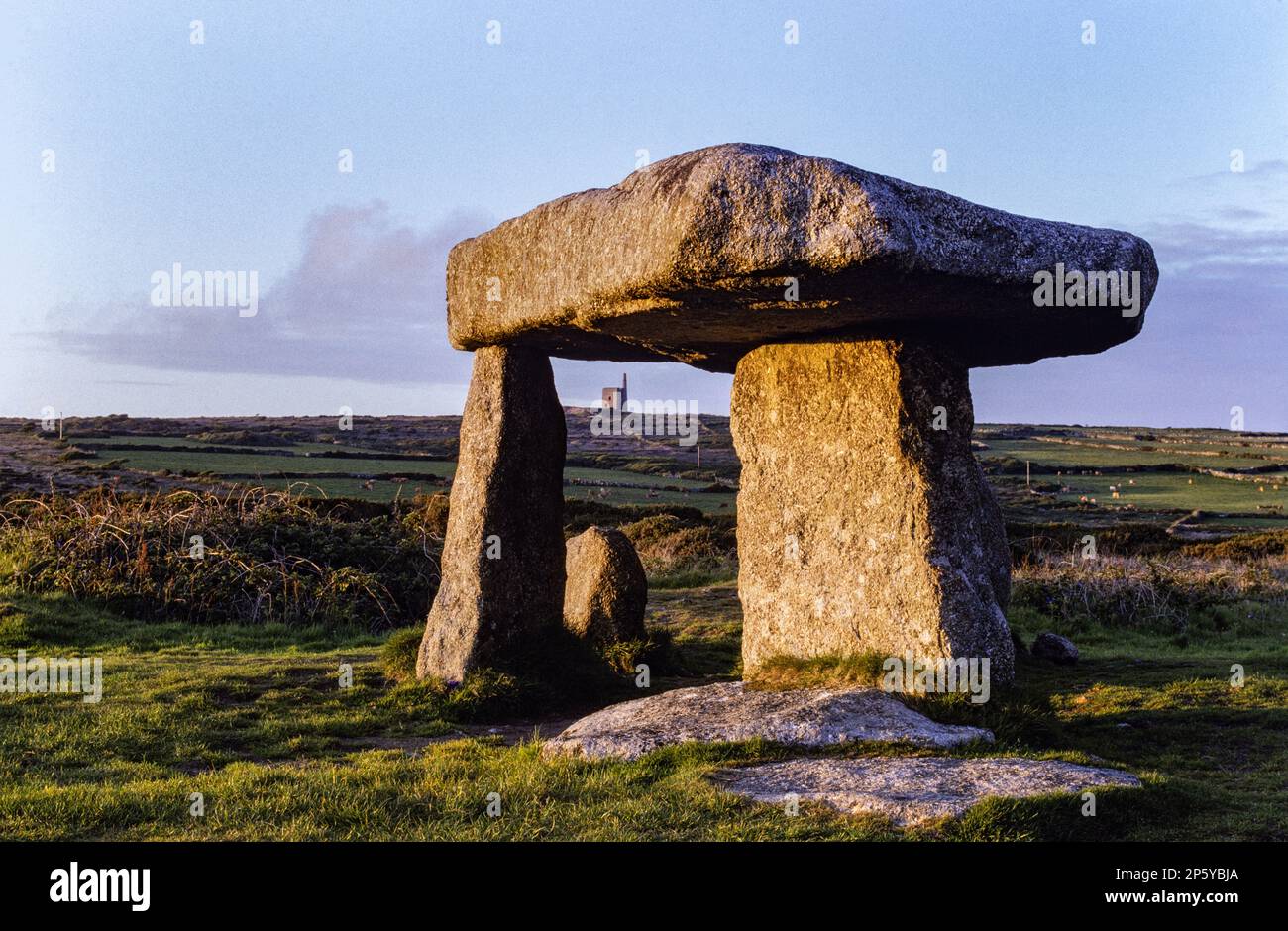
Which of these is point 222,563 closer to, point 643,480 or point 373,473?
point 373,473

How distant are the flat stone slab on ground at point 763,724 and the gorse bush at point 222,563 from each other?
9013mm

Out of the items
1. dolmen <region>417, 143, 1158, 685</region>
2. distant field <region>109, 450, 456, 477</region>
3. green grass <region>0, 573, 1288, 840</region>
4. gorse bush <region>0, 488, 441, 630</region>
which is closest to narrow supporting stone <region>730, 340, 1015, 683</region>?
dolmen <region>417, 143, 1158, 685</region>

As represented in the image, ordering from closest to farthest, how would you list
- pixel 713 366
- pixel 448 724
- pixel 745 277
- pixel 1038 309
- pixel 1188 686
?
pixel 745 277 → pixel 1038 309 → pixel 448 724 → pixel 1188 686 → pixel 713 366

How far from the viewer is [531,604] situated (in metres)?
12.1

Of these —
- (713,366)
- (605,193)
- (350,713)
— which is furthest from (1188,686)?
(350,713)

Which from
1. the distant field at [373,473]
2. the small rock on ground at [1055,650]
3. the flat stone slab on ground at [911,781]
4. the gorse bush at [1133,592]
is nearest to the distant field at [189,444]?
the distant field at [373,473]

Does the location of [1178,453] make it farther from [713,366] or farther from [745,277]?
[745,277]

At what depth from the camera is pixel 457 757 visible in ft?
28.9

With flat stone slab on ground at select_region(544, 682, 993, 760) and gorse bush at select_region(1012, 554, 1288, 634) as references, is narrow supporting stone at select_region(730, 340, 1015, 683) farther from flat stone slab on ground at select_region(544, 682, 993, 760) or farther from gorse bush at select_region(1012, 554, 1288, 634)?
gorse bush at select_region(1012, 554, 1288, 634)

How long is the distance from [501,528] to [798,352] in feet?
12.0

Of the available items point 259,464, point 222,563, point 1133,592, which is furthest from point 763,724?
point 259,464

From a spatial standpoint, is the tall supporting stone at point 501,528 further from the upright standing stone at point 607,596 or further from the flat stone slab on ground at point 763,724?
the flat stone slab on ground at point 763,724
